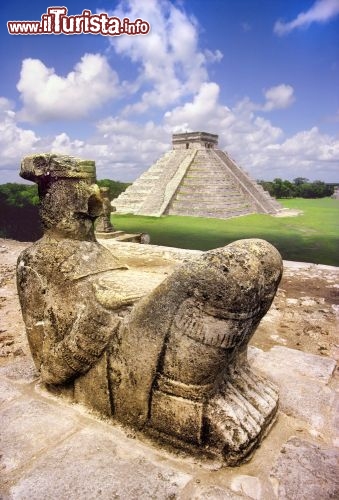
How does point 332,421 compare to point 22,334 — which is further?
point 22,334

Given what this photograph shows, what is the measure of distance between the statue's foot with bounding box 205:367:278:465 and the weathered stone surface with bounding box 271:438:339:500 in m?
0.21

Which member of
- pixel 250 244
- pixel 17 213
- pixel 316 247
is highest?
pixel 250 244

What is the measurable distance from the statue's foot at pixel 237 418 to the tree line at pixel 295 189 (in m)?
41.7

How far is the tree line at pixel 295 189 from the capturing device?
42.2 m

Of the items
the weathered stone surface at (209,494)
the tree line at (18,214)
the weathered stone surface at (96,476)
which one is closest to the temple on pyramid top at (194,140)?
the tree line at (18,214)

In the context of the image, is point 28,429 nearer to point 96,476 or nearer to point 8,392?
point 8,392

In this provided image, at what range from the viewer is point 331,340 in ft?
17.0

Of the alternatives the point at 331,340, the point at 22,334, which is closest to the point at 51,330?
the point at 22,334

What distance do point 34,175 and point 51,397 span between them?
73.9 inches

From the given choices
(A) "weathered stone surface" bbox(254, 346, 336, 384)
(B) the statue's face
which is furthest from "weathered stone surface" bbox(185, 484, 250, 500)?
(B) the statue's face

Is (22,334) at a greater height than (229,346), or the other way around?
(229,346)

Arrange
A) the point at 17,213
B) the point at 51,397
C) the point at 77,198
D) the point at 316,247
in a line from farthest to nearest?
the point at 17,213, the point at 316,247, the point at 51,397, the point at 77,198

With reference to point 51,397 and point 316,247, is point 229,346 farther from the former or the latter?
point 316,247

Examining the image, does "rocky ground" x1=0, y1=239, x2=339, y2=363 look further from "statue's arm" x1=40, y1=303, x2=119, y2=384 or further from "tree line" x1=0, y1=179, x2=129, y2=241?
"tree line" x1=0, y1=179, x2=129, y2=241
